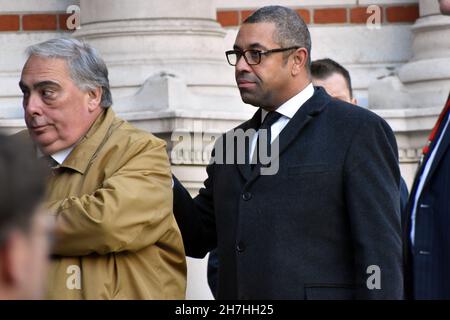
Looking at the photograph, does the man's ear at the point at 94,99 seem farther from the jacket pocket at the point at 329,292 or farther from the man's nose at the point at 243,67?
the jacket pocket at the point at 329,292

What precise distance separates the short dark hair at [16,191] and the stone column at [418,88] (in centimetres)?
438

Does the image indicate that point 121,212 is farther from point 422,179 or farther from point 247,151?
point 422,179

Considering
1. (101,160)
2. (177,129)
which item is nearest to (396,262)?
(101,160)

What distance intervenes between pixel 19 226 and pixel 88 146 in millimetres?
2142

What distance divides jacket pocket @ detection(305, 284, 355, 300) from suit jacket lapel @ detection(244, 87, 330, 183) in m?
0.36

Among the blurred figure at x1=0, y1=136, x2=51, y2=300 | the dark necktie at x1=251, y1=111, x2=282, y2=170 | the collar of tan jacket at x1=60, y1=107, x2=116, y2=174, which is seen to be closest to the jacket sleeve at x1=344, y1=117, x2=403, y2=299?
the dark necktie at x1=251, y1=111, x2=282, y2=170

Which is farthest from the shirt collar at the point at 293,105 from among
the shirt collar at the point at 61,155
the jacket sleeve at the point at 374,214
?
the shirt collar at the point at 61,155

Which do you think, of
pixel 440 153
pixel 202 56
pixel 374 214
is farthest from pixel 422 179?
pixel 202 56

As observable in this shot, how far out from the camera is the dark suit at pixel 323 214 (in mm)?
3252

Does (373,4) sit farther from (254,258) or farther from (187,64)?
(254,258)

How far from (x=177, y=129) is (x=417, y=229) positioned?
2436mm

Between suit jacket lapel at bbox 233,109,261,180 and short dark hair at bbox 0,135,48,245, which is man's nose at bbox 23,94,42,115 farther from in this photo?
short dark hair at bbox 0,135,48,245

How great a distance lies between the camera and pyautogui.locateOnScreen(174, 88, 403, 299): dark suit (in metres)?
3.25
